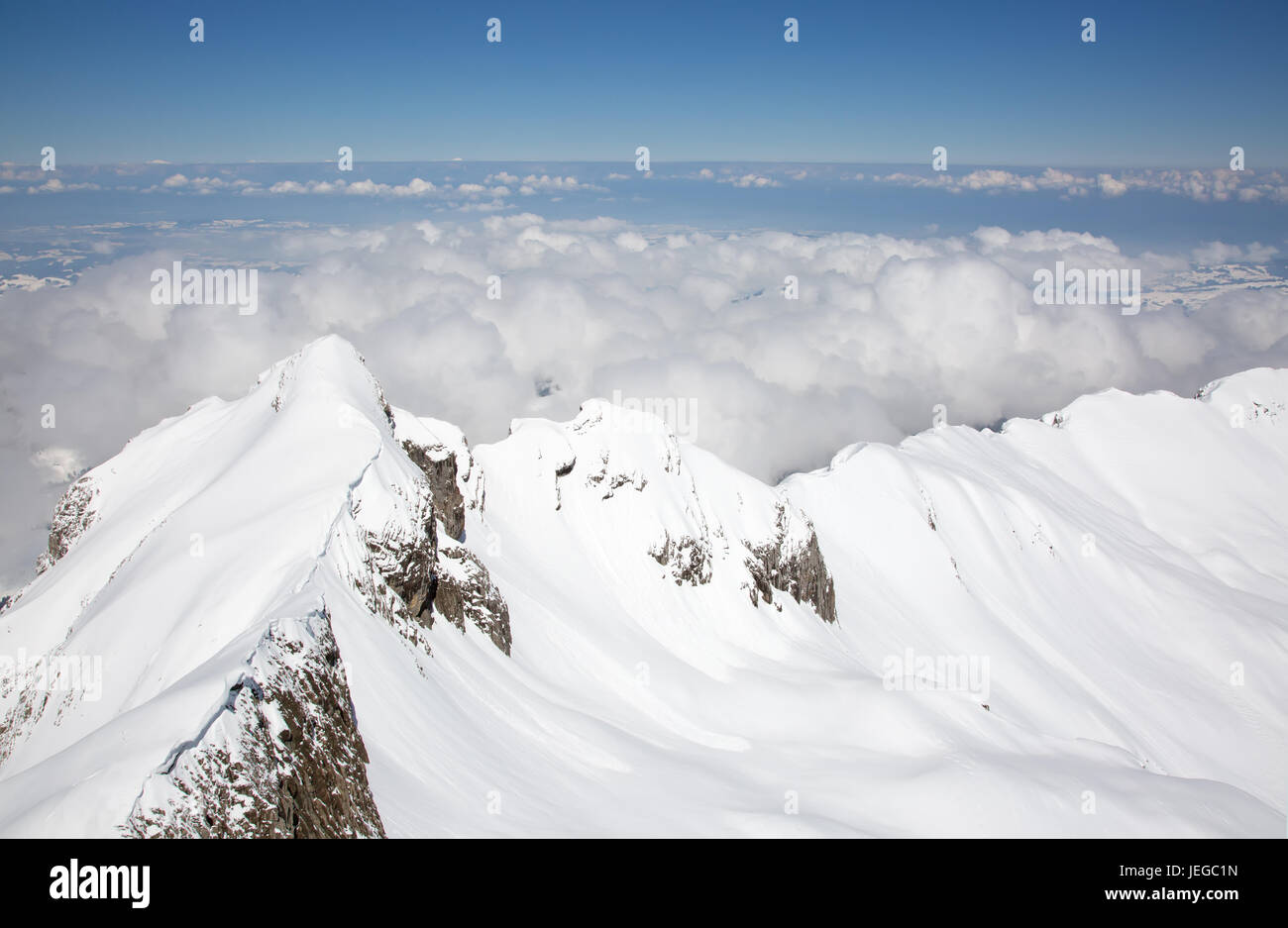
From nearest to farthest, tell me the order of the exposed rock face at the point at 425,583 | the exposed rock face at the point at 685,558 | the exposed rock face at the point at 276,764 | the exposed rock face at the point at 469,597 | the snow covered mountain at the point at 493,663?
the exposed rock face at the point at 276,764
the snow covered mountain at the point at 493,663
the exposed rock face at the point at 425,583
the exposed rock face at the point at 469,597
the exposed rock face at the point at 685,558

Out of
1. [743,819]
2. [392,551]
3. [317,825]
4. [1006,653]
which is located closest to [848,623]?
[1006,653]

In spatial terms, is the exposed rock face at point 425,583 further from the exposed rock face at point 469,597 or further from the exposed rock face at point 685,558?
the exposed rock face at point 685,558

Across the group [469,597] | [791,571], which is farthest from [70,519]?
[791,571]

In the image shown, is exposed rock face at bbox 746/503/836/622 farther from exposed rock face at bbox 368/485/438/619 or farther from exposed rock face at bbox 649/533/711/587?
exposed rock face at bbox 368/485/438/619

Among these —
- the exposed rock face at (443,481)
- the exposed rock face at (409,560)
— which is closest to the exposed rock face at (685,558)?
the exposed rock face at (443,481)

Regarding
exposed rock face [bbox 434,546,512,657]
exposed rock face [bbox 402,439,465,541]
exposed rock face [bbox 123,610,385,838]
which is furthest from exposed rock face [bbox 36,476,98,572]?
exposed rock face [bbox 123,610,385,838]

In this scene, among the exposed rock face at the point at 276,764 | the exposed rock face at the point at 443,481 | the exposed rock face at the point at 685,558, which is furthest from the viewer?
the exposed rock face at the point at 685,558

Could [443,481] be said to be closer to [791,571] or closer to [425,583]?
[425,583]
